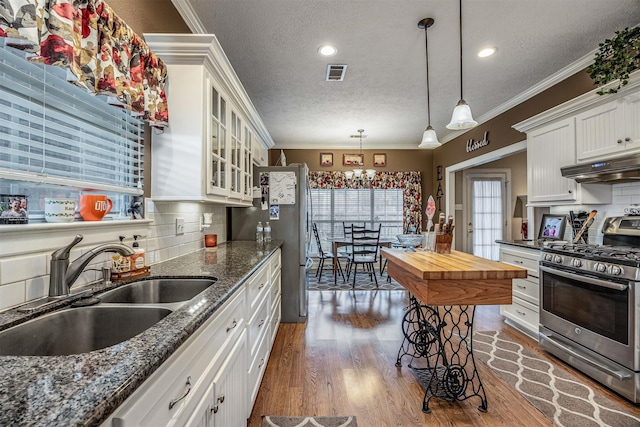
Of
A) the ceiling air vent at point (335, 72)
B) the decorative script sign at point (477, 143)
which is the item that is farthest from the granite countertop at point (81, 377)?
the decorative script sign at point (477, 143)

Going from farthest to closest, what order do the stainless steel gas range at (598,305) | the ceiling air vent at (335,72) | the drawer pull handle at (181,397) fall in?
the ceiling air vent at (335,72) < the stainless steel gas range at (598,305) < the drawer pull handle at (181,397)

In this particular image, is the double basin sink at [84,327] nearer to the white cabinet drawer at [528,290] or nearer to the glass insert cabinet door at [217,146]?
the glass insert cabinet door at [217,146]

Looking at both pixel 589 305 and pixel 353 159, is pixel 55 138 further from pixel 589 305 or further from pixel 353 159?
pixel 353 159

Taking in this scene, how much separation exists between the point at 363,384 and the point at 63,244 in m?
1.91

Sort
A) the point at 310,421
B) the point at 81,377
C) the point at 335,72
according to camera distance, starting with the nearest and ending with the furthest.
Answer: the point at 81,377
the point at 310,421
the point at 335,72

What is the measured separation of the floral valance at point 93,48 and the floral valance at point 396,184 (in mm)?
4653

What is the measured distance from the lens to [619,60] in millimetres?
2232

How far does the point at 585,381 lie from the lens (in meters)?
2.18

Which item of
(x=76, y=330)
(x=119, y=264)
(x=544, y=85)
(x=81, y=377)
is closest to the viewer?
(x=81, y=377)

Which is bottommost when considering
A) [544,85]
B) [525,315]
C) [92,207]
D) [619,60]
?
A: [525,315]

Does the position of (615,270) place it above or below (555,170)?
below

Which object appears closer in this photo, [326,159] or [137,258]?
[137,258]

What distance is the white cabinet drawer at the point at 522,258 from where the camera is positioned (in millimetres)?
2834

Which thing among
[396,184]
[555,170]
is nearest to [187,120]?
[555,170]
